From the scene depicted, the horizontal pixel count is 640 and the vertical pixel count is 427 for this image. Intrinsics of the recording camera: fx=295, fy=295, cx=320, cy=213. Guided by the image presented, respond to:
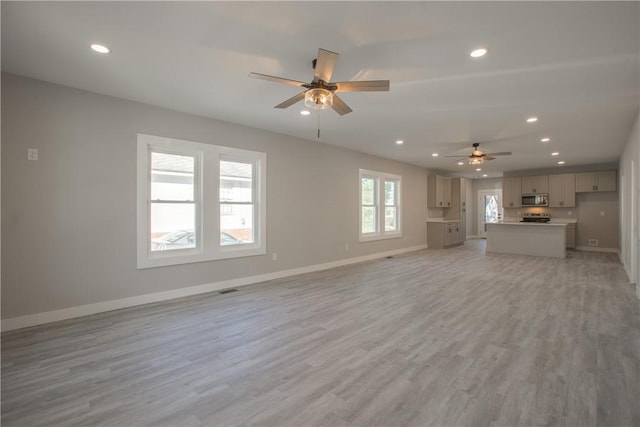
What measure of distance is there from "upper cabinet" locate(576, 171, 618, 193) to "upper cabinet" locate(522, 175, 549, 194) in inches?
31.6

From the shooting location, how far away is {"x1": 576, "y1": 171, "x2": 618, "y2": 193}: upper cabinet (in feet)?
28.6

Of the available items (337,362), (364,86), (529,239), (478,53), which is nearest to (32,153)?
(364,86)

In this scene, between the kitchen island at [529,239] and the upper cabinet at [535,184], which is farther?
the upper cabinet at [535,184]

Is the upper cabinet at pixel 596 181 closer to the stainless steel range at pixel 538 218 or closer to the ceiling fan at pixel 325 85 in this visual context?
the stainless steel range at pixel 538 218

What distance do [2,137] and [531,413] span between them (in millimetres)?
5307

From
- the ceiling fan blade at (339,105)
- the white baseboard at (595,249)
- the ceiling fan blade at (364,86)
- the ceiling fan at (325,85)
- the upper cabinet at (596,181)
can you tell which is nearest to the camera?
the ceiling fan at (325,85)

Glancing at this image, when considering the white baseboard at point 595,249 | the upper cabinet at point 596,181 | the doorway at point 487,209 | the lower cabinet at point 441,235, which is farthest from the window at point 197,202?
the doorway at point 487,209

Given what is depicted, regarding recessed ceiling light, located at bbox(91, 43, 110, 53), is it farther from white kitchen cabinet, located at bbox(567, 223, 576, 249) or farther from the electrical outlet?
white kitchen cabinet, located at bbox(567, 223, 576, 249)

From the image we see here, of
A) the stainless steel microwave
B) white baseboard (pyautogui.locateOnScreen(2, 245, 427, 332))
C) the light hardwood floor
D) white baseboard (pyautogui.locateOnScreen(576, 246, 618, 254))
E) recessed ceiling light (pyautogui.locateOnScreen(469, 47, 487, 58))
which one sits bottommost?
the light hardwood floor

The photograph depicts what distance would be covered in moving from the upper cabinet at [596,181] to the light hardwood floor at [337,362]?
6282 mm

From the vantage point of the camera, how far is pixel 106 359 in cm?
255

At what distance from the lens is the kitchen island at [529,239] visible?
25.3 feet

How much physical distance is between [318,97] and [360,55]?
55 cm

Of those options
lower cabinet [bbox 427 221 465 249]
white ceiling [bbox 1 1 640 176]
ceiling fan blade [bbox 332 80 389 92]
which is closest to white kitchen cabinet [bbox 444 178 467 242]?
lower cabinet [bbox 427 221 465 249]
